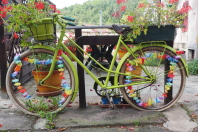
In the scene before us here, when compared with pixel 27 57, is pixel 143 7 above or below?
above

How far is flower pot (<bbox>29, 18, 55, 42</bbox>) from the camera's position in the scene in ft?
7.34

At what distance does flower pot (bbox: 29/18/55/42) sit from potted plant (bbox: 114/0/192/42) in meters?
0.85

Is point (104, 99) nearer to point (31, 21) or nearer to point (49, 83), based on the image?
point (49, 83)

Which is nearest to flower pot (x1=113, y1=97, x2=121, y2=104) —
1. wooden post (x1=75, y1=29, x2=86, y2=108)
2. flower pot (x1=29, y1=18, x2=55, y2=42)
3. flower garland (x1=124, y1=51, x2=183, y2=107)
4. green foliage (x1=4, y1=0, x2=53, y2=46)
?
flower garland (x1=124, y1=51, x2=183, y2=107)

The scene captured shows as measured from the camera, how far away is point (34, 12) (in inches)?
87.6

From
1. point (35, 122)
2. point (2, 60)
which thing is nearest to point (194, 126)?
point (35, 122)

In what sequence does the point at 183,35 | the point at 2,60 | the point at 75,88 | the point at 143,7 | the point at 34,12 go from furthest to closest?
the point at 183,35, the point at 2,60, the point at 75,88, the point at 143,7, the point at 34,12

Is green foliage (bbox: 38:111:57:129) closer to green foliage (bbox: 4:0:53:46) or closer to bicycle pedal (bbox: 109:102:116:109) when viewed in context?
bicycle pedal (bbox: 109:102:116:109)

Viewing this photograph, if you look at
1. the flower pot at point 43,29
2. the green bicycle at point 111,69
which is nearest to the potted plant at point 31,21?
the flower pot at point 43,29

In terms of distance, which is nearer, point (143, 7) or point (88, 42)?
point (143, 7)

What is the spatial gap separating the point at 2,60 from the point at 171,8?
2.52 meters

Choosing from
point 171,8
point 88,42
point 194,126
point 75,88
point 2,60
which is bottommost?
point 194,126

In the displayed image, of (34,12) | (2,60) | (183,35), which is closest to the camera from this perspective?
(34,12)

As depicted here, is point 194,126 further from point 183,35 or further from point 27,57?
point 183,35
